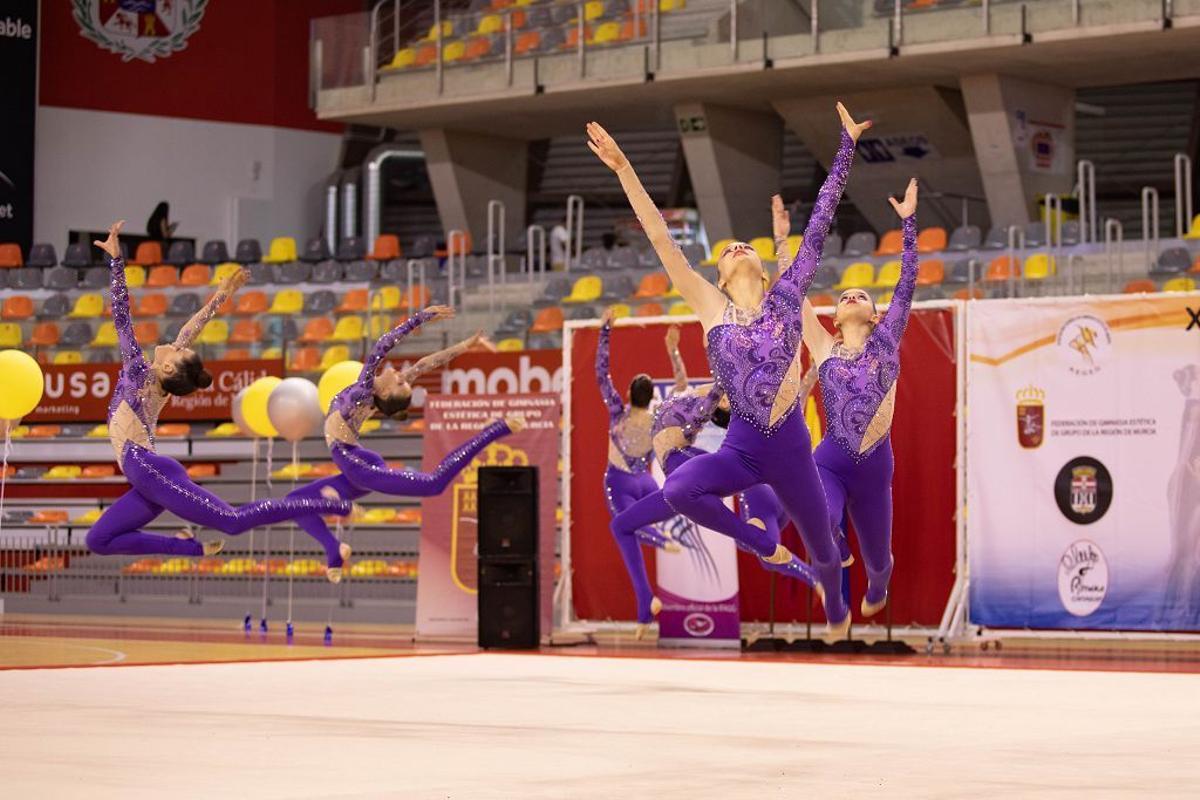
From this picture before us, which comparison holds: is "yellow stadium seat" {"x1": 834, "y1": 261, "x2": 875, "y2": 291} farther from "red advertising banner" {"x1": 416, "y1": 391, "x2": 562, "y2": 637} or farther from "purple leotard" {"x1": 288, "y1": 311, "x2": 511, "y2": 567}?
"purple leotard" {"x1": 288, "y1": 311, "x2": 511, "y2": 567}

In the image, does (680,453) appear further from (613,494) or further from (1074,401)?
(1074,401)

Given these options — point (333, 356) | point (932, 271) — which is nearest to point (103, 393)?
point (333, 356)

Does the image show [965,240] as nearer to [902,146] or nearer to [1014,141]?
[1014,141]

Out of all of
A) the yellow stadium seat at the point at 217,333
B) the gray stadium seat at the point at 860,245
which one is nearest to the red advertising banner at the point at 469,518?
the gray stadium seat at the point at 860,245

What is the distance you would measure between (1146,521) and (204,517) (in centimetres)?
609

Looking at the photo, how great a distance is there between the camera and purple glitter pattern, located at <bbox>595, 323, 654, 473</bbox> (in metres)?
13.3

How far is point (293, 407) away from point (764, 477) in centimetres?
739

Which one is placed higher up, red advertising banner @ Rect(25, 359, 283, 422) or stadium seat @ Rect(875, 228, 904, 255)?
stadium seat @ Rect(875, 228, 904, 255)

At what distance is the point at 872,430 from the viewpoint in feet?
34.5

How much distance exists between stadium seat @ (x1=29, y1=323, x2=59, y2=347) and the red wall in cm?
552

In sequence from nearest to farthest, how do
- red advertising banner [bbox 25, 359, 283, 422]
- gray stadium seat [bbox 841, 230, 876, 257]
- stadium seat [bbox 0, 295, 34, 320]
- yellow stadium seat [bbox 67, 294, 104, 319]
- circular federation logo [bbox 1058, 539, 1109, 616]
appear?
circular federation logo [bbox 1058, 539, 1109, 616] → gray stadium seat [bbox 841, 230, 876, 257] → red advertising banner [bbox 25, 359, 283, 422] → yellow stadium seat [bbox 67, 294, 104, 319] → stadium seat [bbox 0, 295, 34, 320]

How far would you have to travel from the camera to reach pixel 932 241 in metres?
19.8

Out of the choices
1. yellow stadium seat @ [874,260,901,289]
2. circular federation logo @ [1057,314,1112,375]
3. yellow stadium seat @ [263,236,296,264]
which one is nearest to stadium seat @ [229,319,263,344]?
yellow stadium seat @ [263,236,296,264]

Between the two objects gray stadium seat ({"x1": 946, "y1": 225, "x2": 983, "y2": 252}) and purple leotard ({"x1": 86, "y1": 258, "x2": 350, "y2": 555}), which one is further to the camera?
gray stadium seat ({"x1": 946, "y1": 225, "x2": 983, "y2": 252})
